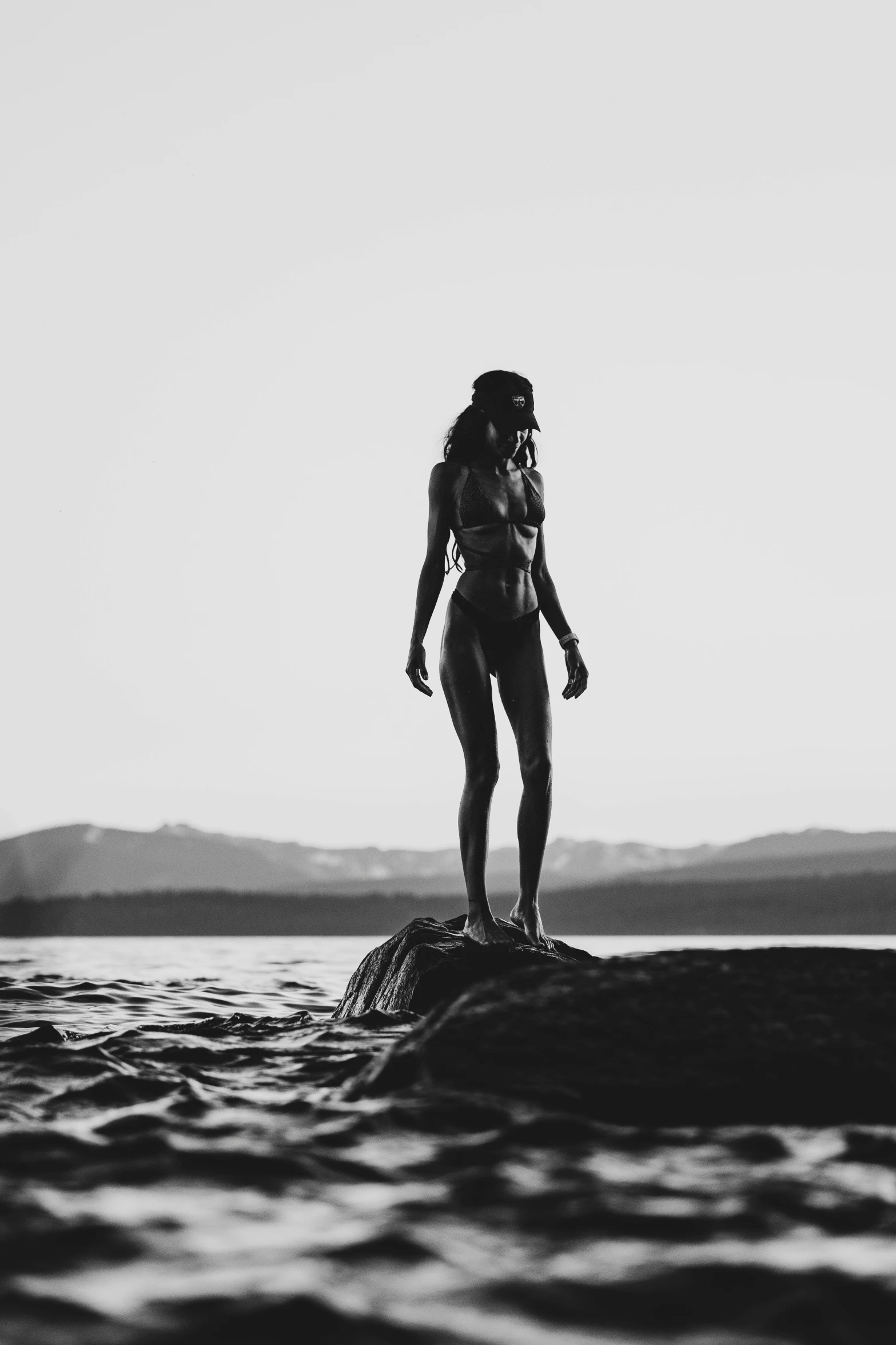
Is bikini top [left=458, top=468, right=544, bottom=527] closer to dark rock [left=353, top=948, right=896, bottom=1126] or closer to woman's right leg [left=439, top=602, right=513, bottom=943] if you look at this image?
woman's right leg [left=439, top=602, right=513, bottom=943]

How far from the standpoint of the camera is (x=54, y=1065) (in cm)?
516

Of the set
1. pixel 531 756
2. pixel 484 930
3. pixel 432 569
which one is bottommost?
pixel 484 930

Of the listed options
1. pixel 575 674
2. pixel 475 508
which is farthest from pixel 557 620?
pixel 475 508

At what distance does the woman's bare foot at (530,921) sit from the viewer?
305 inches

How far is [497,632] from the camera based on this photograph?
8039 millimetres

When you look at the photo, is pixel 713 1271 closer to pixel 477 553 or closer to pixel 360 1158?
pixel 360 1158

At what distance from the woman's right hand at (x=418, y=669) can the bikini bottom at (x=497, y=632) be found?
41 cm

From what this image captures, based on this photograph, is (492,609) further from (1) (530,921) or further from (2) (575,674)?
(1) (530,921)

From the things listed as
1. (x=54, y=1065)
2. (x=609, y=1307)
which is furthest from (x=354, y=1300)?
(x=54, y=1065)

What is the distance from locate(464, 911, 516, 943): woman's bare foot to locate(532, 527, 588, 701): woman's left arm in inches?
68.5

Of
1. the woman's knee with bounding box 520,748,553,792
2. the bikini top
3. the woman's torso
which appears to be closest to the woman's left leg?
the woman's knee with bounding box 520,748,553,792

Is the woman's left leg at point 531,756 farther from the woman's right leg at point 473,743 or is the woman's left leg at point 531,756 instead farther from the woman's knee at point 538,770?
the woman's right leg at point 473,743

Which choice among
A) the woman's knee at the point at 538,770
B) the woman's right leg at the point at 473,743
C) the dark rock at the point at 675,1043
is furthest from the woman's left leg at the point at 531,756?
the dark rock at the point at 675,1043

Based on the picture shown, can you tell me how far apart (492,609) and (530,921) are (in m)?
2.10
